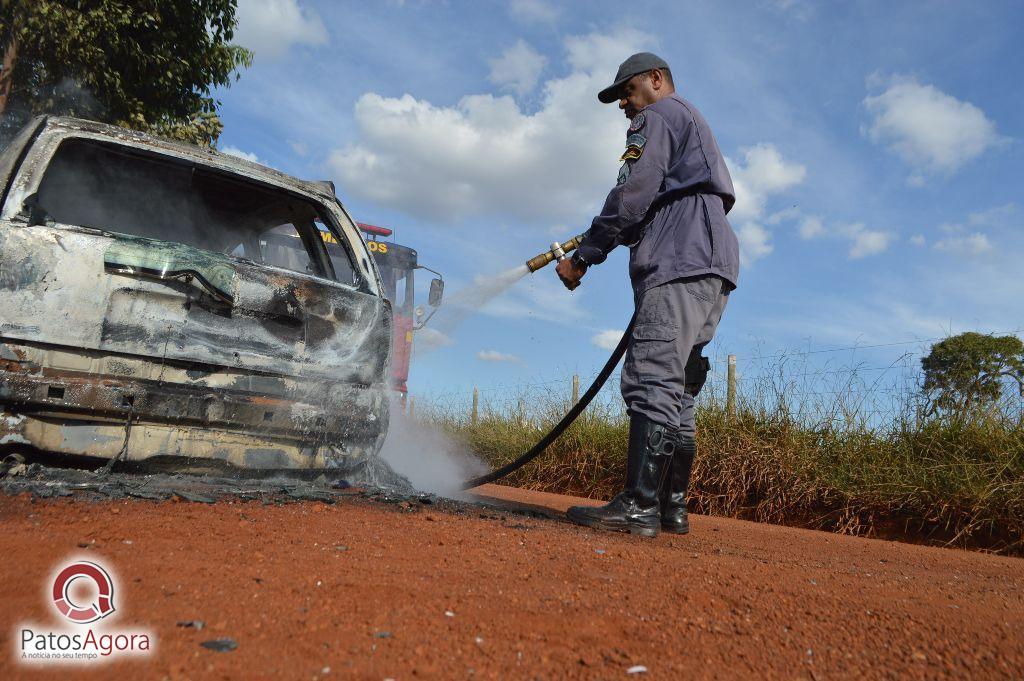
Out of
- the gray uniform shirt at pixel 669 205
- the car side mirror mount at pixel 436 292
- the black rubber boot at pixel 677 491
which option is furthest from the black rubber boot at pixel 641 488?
the car side mirror mount at pixel 436 292

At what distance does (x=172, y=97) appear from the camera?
8.59 m

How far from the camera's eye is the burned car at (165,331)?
8.14 ft

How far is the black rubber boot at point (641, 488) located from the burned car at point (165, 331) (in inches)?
45.3

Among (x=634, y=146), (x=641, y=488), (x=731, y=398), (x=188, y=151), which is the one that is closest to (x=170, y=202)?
(x=188, y=151)

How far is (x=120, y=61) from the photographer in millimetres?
7867

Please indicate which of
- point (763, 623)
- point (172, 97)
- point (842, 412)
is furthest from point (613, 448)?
point (172, 97)

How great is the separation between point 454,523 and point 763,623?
1331 mm

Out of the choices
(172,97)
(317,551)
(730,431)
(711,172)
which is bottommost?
(317,551)

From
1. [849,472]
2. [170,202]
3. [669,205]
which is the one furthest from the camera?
[849,472]

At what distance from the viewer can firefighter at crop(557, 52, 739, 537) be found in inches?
119

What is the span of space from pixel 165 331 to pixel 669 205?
2.27 m

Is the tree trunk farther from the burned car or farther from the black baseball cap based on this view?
the black baseball cap

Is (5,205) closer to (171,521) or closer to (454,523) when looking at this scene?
(171,521)

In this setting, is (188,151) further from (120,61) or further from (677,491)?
(120,61)
